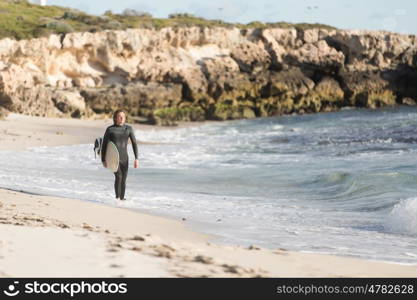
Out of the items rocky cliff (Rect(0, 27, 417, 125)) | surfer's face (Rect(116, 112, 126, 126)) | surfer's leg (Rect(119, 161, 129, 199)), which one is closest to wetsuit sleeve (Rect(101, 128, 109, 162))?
surfer's face (Rect(116, 112, 126, 126))

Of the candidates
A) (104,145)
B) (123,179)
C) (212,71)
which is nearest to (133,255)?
(123,179)

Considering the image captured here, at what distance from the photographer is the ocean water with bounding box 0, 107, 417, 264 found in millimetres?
7203

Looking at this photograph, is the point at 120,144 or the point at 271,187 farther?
the point at 271,187

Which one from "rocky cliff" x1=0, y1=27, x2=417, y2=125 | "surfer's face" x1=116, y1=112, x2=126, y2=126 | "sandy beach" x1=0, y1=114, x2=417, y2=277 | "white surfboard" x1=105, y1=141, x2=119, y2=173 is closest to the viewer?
"sandy beach" x1=0, y1=114, x2=417, y2=277

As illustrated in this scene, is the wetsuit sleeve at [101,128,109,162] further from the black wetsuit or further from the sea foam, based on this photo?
the sea foam

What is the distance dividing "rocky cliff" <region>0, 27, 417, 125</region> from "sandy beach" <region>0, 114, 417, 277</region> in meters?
26.4

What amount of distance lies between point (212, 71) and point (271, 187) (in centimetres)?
3507

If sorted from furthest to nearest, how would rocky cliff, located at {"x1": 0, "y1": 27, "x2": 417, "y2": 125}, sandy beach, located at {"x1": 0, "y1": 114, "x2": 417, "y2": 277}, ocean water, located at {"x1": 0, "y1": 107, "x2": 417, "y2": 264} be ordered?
rocky cliff, located at {"x1": 0, "y1": 27, "x2": 417, "y2": 125}
ocean water, located at {"x1": 0, "y1": 107, "x2": 417, "y2": 264}
sandy beach, located at {"x1": 0, "y1": 114, "x2": 417, "y2": 277}

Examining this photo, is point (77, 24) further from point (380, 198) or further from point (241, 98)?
point (380, 198)

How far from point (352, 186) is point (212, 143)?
1312cm

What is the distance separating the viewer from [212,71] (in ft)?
152

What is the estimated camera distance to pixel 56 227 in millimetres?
6016

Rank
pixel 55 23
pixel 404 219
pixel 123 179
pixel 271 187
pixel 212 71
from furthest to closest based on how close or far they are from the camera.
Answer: pixel 212 71 → pixel 55 23 → pixel 271 187 → pixel 123 179 → pixel 404 219

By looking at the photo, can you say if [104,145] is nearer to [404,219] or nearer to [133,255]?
[404,219]
